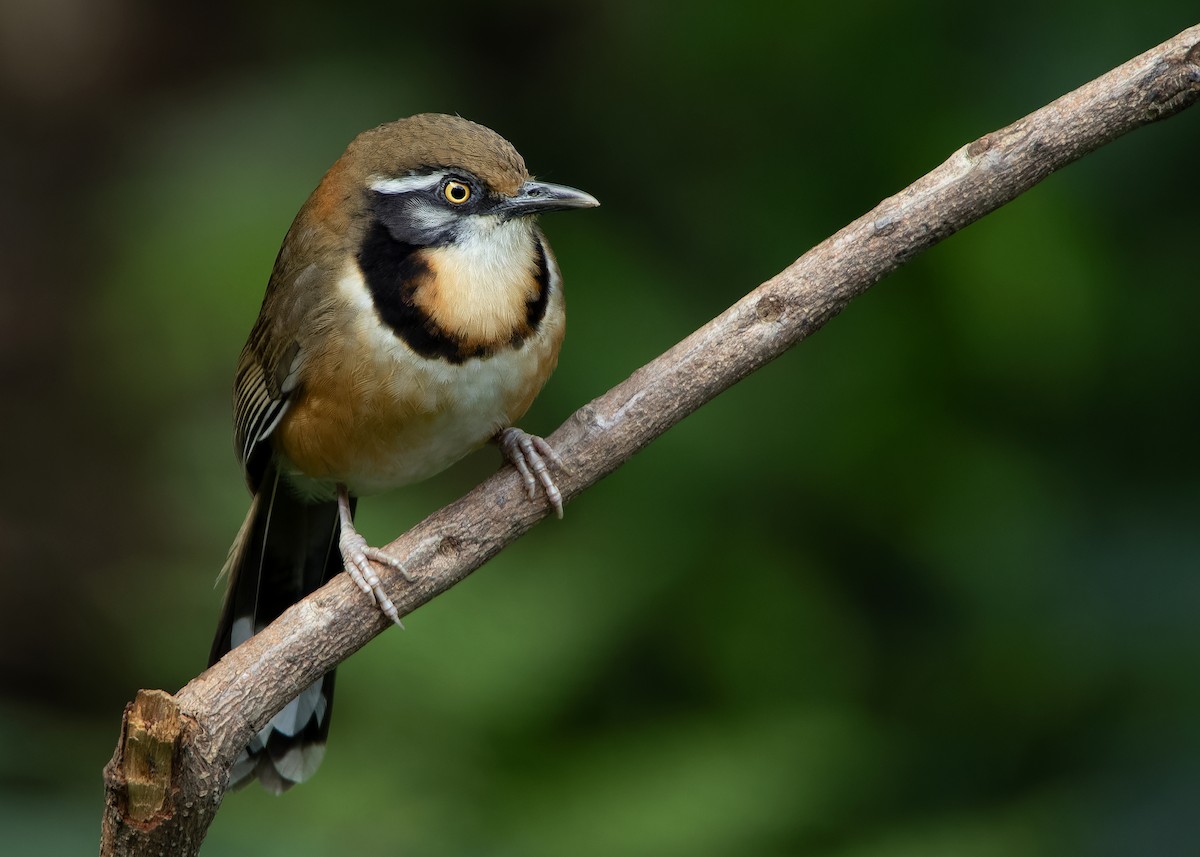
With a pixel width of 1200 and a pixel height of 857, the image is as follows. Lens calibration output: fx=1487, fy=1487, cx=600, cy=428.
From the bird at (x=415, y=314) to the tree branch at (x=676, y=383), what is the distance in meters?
0.14

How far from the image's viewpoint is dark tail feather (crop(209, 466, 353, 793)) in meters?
4.87

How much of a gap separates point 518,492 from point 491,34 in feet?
9.48

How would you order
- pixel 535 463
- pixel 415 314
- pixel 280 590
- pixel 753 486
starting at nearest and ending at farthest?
1. pixel 535 463
2. pixel 415 314
3. pixel 280 590
4. pixel 753 486

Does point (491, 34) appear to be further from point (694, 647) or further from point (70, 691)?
point (70, 691)

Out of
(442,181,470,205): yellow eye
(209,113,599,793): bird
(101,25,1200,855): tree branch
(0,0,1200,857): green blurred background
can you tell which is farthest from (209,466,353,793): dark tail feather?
(442,181,470,205): yellow eye

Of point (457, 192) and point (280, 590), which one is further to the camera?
point (280, 590)

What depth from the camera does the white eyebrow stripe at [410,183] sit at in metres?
4.36

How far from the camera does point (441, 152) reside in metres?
4.36

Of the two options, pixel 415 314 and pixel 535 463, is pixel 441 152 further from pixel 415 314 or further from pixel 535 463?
pixel 535 463

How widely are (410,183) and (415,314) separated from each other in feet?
1.32

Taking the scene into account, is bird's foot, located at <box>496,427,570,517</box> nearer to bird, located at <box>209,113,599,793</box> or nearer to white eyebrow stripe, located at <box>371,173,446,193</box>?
bird, located at <box>209,113,599,793</box>

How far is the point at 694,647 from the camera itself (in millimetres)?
5383

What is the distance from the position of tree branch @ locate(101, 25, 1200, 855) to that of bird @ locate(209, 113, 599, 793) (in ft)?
0.47

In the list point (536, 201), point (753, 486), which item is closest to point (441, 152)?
point (536, 201)
